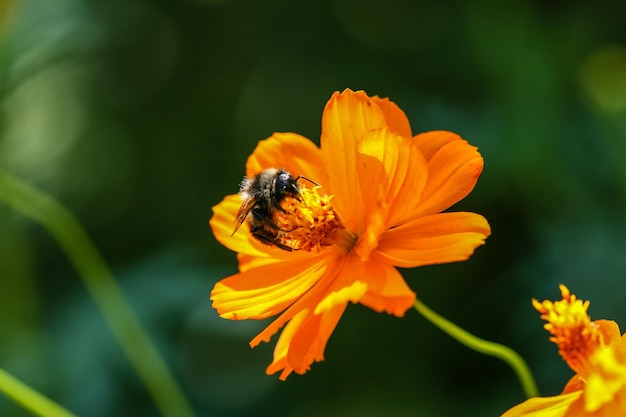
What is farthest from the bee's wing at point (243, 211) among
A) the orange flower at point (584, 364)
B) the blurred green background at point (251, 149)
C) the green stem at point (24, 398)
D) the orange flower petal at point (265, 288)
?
the blurred green background at point (251, 149)

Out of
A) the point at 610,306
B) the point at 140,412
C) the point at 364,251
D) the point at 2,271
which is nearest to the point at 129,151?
the point at 2,271

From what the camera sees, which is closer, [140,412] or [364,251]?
[364,251]

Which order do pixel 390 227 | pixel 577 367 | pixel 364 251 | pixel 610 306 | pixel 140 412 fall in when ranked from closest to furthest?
pixel 577 367, pixel 364 251, pixel 390 227, pixel 610 306, pixel 140 412

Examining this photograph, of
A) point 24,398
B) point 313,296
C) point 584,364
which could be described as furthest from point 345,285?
point 24,398

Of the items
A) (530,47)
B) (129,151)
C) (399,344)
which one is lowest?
(399,344)

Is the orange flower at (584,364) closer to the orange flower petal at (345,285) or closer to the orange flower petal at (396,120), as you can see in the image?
the orange flower petal at (345,285)

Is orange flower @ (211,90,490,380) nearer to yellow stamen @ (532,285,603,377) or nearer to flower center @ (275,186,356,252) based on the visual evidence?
flower center @ (275,186,356,252)

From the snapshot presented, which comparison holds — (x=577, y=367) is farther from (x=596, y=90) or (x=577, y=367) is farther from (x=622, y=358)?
(x=596, y=90)
